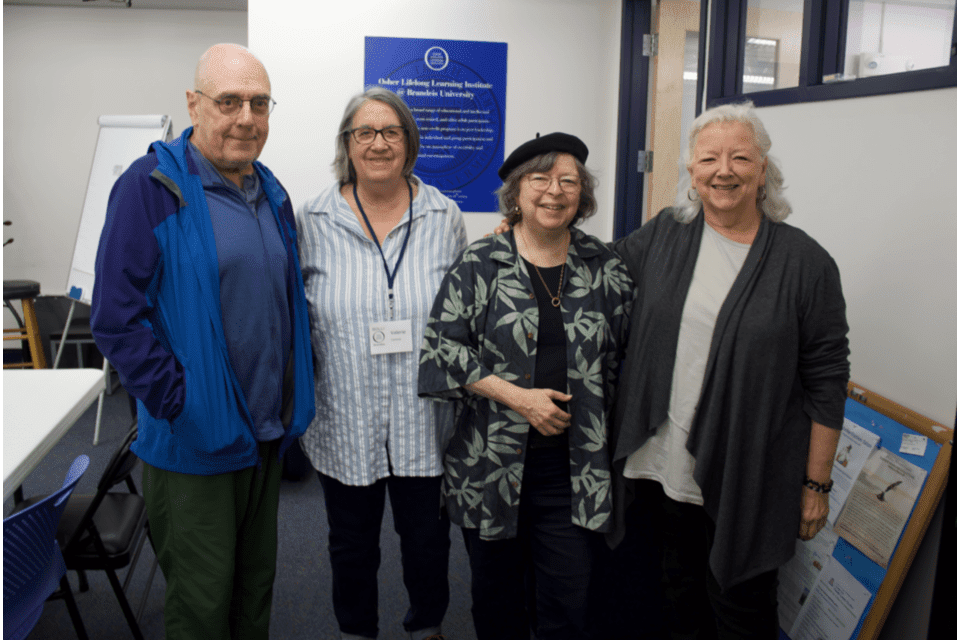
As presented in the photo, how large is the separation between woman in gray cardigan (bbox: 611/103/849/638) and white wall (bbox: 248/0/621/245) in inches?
84.8

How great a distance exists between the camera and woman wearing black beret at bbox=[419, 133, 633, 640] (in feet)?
5.22

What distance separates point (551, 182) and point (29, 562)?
5.21 feet

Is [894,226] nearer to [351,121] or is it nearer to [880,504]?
[880,504]

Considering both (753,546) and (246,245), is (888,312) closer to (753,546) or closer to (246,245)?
(753,546)

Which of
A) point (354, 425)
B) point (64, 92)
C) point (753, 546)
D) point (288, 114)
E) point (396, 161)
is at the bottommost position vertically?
point (753, 546)

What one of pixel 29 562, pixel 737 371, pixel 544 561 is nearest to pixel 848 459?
pixel 737 371

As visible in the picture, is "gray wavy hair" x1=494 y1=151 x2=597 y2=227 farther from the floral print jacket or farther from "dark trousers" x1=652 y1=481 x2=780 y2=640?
"dark trousers" x1=652 y1=481 x2=780 y2=640

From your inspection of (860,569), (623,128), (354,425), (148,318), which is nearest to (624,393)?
(354,425)

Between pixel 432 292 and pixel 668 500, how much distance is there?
86 cm

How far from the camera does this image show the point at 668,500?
171 centimetres

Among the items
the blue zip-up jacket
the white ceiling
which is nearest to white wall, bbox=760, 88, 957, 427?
the blue zip-up jacket

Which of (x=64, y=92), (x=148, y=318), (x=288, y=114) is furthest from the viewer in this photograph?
(x=64, y=92)

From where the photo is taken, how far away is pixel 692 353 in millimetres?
1551

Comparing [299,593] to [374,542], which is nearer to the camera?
[374,542]
